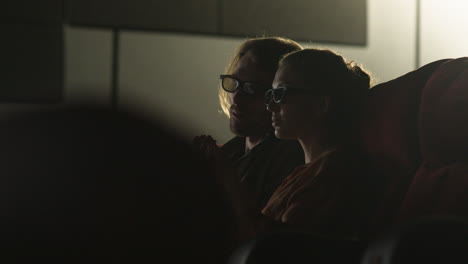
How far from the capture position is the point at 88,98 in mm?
224

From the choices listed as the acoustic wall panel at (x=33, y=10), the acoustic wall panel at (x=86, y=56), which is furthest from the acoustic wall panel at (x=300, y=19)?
the acoustic wall panel at (x=33, y=10)

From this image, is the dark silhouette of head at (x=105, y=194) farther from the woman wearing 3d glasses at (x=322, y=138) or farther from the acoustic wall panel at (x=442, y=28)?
the acoustic wall panel at (x=442, y=28)

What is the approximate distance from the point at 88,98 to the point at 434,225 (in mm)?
476

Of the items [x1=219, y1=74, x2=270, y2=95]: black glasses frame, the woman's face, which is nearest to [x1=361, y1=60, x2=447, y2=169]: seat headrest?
the woman's face

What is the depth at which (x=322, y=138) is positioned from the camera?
1.23 metres

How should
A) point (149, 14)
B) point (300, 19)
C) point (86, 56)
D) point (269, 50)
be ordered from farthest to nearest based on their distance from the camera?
point (300, 19) < point (149, 14) < point (86, 56) < point (269, 50)

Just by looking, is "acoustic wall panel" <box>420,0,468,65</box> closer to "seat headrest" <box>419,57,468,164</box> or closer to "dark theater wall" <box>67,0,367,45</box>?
"dark theater wall" <box>67,0,367,45</box>

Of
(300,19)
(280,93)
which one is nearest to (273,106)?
(280,93)

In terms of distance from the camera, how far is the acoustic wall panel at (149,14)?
2.85 m

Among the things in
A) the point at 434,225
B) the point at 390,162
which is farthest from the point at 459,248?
the point at 390,162

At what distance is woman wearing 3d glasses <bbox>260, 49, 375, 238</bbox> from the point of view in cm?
110

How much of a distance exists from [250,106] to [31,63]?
1.64 metres

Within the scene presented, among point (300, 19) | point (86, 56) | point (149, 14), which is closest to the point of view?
point (86, 56)

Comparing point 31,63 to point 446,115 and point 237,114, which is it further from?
point 446,115
